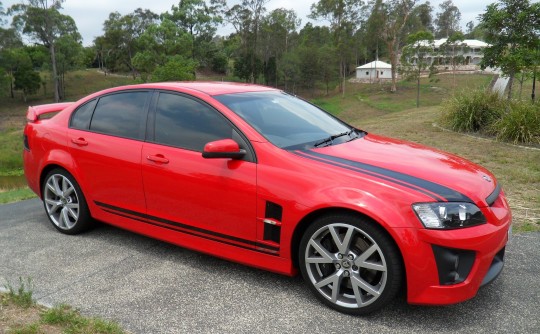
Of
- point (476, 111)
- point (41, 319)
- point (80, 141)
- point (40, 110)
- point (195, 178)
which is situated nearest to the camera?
point (41, 319)

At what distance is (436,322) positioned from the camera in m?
3.11

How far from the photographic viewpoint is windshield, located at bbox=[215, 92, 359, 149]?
12.3 feet

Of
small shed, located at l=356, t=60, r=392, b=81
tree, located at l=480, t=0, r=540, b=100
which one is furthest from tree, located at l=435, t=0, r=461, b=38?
tree, located at l=480, t=0, r=540, b=100

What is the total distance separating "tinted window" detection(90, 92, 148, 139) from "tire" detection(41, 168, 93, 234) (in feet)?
2.14

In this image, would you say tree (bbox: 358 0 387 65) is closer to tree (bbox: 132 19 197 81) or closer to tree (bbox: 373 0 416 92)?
tree (bbox: 373 0 416 92)

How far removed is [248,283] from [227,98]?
5.09ft

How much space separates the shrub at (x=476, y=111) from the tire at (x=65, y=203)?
10035 millimetres

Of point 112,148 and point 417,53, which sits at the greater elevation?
point 417,53

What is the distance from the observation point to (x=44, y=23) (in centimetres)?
6119

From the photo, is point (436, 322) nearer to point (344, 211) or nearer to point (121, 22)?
A: point (344, 211)

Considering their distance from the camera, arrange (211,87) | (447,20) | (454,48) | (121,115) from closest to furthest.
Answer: (211,87), (121,115), (454,48), (447,20)

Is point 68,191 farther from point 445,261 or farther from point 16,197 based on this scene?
point 16,197

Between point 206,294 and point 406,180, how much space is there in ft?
5.52

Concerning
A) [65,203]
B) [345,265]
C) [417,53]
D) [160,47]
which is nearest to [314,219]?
[345,265]
